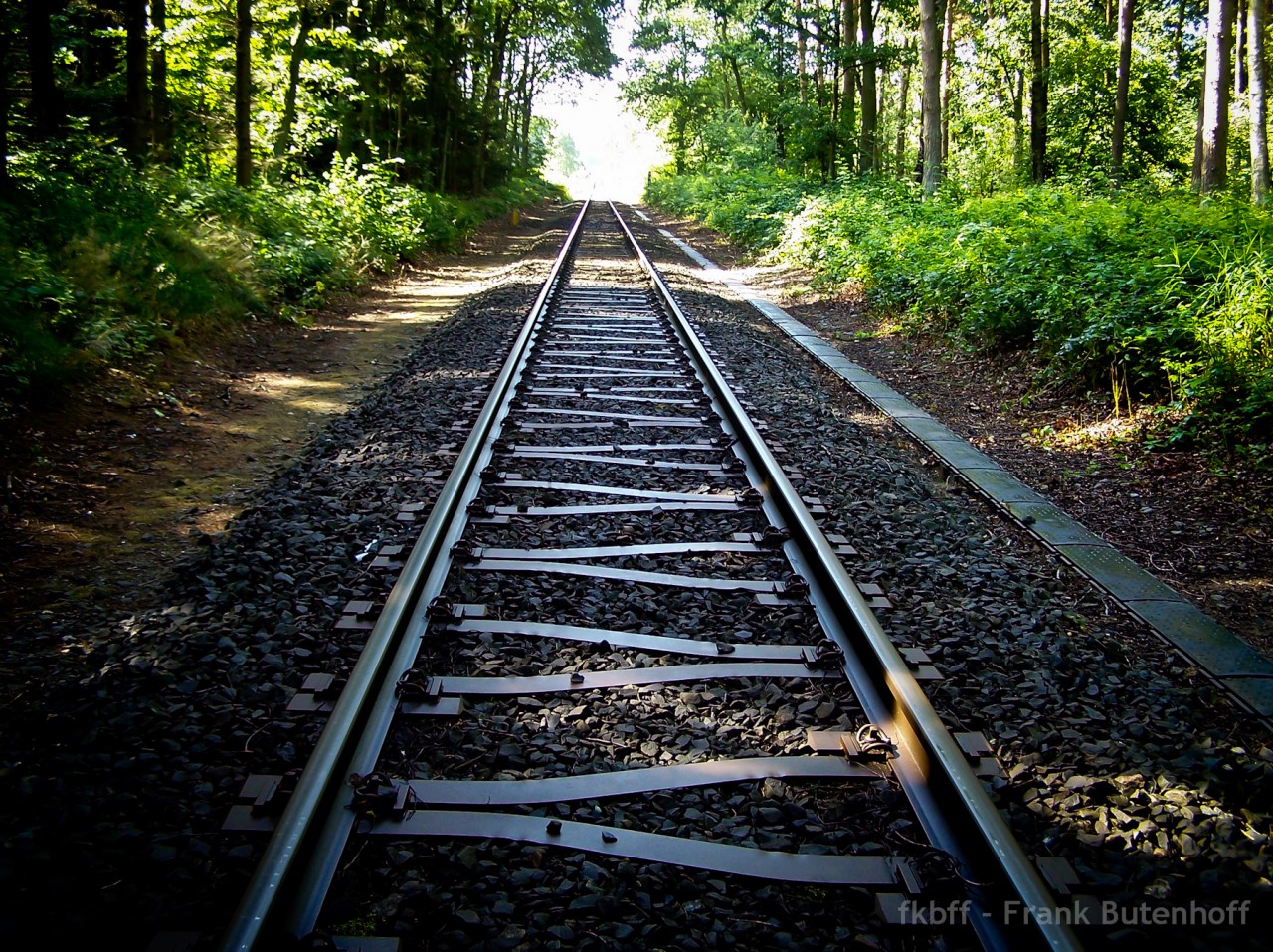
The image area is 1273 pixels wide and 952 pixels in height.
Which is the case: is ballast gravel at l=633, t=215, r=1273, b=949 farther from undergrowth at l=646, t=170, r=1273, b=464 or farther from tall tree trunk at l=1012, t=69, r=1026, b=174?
tall tree trunk at l=1012, t=69, r=1026, b=174

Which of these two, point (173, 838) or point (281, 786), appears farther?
point (281, 786)

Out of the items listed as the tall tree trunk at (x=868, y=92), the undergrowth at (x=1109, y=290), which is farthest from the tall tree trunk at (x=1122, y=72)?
the undergrowth at (x=1109, y=290)

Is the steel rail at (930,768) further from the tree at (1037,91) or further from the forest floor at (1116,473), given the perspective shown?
the tree at (1037,91)

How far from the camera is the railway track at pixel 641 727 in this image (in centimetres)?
214

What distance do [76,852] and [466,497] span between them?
2535 mm

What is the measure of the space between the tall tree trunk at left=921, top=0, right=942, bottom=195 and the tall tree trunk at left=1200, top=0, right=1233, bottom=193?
3.99 m

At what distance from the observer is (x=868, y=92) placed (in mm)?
20188

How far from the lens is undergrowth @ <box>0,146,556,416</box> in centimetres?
564

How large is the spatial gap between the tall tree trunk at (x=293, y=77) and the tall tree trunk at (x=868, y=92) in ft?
38.3

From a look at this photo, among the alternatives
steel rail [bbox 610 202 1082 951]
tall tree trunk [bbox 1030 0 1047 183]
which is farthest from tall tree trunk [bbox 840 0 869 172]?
steel rail [bbox 610 202 1082 951]

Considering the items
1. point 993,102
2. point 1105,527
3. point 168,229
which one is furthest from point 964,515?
point 993,102

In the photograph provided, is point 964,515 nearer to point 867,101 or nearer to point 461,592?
point 461,592

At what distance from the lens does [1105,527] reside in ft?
15.1

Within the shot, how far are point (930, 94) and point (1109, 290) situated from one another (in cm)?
940
